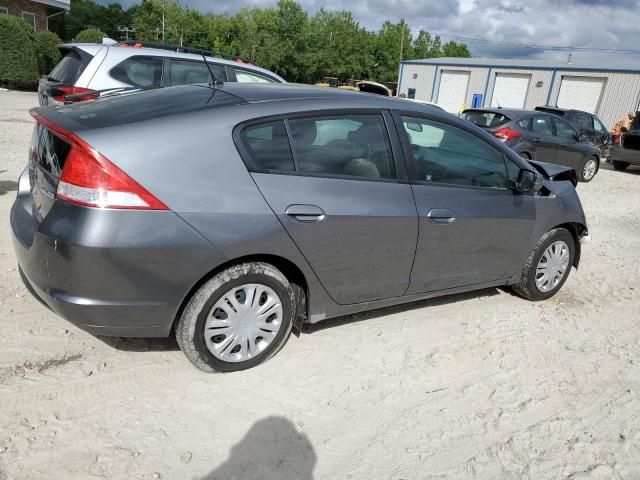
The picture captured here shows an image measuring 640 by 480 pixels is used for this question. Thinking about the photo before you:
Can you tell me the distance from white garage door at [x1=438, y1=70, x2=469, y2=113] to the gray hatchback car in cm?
3594

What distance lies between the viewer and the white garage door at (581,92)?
31203 mm

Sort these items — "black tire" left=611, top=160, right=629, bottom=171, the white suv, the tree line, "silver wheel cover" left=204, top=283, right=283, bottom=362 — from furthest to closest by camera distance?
1. the tree line
2. "black tire" left=611, top=160, right=629, bottom=171
3. the white suv
4. "silver wheel cover" left=204, top=283, right=283, bottom=362

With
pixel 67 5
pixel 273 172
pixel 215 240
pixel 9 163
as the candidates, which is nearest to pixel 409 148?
pixel 273 172

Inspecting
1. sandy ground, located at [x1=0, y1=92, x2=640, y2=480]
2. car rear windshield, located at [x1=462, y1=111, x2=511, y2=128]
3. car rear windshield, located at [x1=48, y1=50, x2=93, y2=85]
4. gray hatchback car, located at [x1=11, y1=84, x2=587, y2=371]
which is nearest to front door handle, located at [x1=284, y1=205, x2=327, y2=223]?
gray hatchback car, located at [x1=11, y1=84, x2=587, y2=371]

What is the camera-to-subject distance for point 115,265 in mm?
2523

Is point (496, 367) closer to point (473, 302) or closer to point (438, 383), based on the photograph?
point (438, 383)

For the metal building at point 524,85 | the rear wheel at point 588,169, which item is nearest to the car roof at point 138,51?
the rear wheel at point 588,169

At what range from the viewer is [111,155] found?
2510 millimetres

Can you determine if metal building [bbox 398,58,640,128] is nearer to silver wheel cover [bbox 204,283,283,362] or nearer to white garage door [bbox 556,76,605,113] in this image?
white garage door [bbox 556,76,605,113]

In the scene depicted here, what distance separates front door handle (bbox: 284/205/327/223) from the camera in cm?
A: 290

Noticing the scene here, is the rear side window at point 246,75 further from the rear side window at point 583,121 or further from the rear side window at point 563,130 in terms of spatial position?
the rear side window at point 583,121

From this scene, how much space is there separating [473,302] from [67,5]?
30.8 meters

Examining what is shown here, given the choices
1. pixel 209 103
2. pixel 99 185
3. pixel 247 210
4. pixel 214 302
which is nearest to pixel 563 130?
Result: pixel 209 103

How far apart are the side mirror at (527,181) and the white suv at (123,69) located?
3248mm
